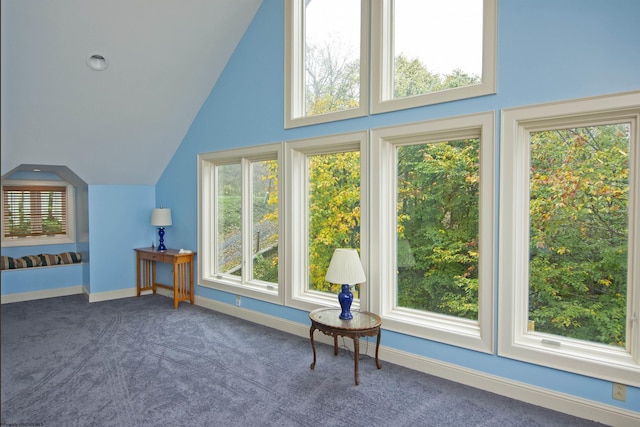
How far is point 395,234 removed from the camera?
3443 millimetres

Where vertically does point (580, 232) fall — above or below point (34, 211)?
below

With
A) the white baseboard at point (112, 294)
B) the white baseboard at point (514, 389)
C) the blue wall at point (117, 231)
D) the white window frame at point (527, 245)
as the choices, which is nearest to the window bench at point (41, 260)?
the blue wall at point (117, 231)

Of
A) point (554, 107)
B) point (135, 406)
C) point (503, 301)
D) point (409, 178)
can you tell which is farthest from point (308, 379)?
point (554, 107)

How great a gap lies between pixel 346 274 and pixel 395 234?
614mm

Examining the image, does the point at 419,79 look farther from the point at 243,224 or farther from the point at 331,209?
the point at 243,224

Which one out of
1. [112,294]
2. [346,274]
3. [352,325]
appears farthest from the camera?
[112,294]

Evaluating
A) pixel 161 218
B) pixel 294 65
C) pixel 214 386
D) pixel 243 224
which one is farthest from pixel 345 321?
pixel 161 218

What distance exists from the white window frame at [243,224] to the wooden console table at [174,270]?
240 mm

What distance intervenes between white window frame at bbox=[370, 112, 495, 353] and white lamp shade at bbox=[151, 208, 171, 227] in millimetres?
3351

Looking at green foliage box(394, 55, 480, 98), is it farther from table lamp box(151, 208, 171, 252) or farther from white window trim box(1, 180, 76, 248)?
white window trim box(1, 180, 76, 248)

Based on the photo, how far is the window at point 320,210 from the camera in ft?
12.2

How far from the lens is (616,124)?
2.49 metres

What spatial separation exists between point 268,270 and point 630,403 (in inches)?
131

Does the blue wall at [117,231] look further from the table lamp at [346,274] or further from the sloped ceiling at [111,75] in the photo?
the table lamp at [346,274]
